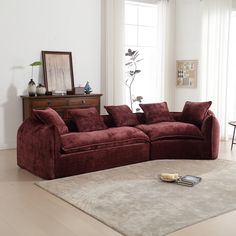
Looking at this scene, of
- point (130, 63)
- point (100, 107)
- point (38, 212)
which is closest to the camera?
point (38, 212)

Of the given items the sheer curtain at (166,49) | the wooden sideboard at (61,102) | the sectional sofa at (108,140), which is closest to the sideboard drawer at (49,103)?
the wooden sideboard at (61,102)

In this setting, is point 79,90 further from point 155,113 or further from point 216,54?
point 216,54

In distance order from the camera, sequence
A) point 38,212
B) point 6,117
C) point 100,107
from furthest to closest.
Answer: point 100,107
point 6,117
point 38,212

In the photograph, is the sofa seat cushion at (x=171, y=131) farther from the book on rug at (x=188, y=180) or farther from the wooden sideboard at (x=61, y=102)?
the wooden sideboard at (x=61, y=102)

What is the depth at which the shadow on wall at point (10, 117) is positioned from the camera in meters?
6.20

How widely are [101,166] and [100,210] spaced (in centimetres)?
146

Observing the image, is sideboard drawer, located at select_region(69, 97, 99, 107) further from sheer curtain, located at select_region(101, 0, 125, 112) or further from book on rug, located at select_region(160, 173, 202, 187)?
book on rug, located at select_region(160, 173, 202, 187)

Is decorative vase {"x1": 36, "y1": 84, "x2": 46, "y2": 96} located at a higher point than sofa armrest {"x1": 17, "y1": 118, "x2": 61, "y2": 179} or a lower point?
higher

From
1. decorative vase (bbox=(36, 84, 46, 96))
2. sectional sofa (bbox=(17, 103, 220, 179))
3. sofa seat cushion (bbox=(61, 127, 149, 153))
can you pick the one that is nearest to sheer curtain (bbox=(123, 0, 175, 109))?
sectional sofa (bbox=(17, 103, 220, 179))

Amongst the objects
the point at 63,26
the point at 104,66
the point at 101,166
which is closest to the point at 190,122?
the point at 101,166

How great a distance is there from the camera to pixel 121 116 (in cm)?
561

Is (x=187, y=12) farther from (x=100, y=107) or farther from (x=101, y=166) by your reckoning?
(x=101, y=166)

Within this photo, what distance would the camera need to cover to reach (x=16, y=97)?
20.5 feet

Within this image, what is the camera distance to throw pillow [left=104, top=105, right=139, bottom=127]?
219 inches
